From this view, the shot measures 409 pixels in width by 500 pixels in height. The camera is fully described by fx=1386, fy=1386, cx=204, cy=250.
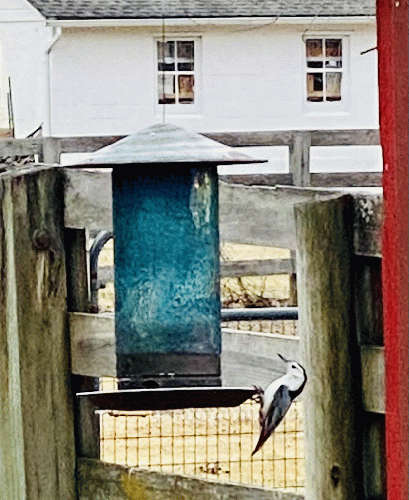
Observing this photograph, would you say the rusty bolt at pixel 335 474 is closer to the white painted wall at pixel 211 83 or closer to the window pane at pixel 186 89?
the white painted wall at pixel 211 83

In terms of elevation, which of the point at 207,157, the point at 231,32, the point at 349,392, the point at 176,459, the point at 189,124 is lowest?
the point at 176,459

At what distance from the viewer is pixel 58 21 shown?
17656 millimetres

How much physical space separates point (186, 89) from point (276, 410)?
1609 centimetres

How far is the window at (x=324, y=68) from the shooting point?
62.3 feet

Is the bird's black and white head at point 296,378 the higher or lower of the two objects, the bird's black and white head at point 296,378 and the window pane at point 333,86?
the lower

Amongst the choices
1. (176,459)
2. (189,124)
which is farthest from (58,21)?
(176,459)

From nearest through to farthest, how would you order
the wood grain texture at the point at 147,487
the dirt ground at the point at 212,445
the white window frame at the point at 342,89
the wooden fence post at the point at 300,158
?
the wood grain texture at the point at 147,487 < the dirt ground at the point at 212,445 < the wooden fence post at the point at 300,158 < the white window frame at the point at 342,89

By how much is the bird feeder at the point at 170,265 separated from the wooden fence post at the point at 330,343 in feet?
0.59

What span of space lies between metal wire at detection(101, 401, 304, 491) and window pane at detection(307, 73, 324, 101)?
12.9 meters

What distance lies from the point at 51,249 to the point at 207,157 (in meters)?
0.76

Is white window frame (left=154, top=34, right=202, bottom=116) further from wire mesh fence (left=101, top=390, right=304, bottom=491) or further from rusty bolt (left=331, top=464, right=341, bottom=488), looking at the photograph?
rusty bolt (left=331, top=464, right=341, bottom=488)

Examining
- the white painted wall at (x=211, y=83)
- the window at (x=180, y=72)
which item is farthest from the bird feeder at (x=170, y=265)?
the window at (x=180, y=72)

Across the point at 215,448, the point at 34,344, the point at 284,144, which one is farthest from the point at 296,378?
the point at 284,144

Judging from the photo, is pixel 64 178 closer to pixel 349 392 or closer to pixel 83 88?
pixel 349 392
